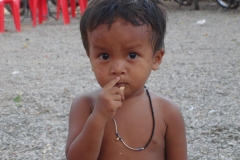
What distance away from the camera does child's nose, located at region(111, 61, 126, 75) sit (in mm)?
1515

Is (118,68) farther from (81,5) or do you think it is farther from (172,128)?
(81,5)

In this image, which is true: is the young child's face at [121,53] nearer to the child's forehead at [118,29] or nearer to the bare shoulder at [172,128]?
the child's forehead at [118,29]

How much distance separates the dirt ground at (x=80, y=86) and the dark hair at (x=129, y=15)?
4.33ft

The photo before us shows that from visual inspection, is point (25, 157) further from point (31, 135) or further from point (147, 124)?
point (147, 124)

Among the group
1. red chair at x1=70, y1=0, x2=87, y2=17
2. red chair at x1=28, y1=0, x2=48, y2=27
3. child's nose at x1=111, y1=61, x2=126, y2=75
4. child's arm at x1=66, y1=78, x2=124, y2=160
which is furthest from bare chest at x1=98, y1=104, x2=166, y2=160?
red chair at x1=28, y1=0, x2=48, y2=27

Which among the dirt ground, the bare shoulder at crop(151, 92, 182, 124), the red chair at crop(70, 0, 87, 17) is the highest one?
the bare shoulder at crop(151, 92, 182, 124)

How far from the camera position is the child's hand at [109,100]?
1.49 metres

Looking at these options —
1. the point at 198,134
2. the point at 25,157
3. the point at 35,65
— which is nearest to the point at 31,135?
the point at 25,157

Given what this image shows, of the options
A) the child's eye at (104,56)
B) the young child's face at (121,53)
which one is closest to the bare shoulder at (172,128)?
the young child's face at (121,53)

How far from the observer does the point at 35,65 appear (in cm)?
551

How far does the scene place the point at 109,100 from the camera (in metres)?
1.49

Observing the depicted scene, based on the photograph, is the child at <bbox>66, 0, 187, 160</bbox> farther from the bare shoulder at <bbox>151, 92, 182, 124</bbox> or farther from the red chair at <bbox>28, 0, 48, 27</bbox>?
the red chair at <bbox>28, 0, 48, 27</bbox>

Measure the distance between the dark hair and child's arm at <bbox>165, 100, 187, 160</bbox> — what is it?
0.93ft

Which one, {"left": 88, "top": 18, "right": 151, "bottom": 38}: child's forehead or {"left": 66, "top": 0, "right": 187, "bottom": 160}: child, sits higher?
{"left": 88, "top": 18, "right": 151, "bottom": 38}: child's forehead
